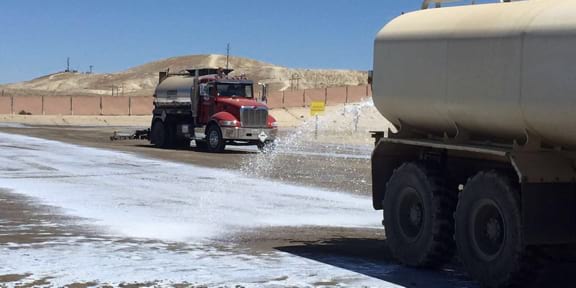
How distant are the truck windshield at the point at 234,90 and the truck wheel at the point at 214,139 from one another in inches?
52.0

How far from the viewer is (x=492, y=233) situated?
9148 millimetres

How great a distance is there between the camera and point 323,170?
81.9 feet

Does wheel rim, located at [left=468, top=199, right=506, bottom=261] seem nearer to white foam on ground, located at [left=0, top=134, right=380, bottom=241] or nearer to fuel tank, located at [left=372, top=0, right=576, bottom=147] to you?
fuel tank, located at [left=372, top=0, right=576, bottom=147]

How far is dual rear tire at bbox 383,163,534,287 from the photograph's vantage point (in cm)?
874

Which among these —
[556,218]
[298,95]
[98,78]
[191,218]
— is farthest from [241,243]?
[98,78]

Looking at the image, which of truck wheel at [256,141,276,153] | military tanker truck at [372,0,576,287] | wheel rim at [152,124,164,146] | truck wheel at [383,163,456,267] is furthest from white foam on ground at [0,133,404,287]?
wheel rim at [152,124,164,146]

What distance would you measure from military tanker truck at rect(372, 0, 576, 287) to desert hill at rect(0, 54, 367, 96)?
144 m

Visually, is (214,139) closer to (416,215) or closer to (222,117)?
(222,117)

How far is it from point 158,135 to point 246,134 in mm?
5541

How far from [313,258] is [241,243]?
4.81ft

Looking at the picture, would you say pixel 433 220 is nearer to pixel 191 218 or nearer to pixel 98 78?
pixel 191 218

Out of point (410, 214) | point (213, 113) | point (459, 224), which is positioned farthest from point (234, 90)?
point (459, 224)

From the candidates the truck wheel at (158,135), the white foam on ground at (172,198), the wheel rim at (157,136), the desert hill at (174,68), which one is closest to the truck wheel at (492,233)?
the white foam on ground at (172,198)

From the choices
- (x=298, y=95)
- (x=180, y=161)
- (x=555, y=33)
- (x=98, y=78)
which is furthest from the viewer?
(x=98, y=78)
